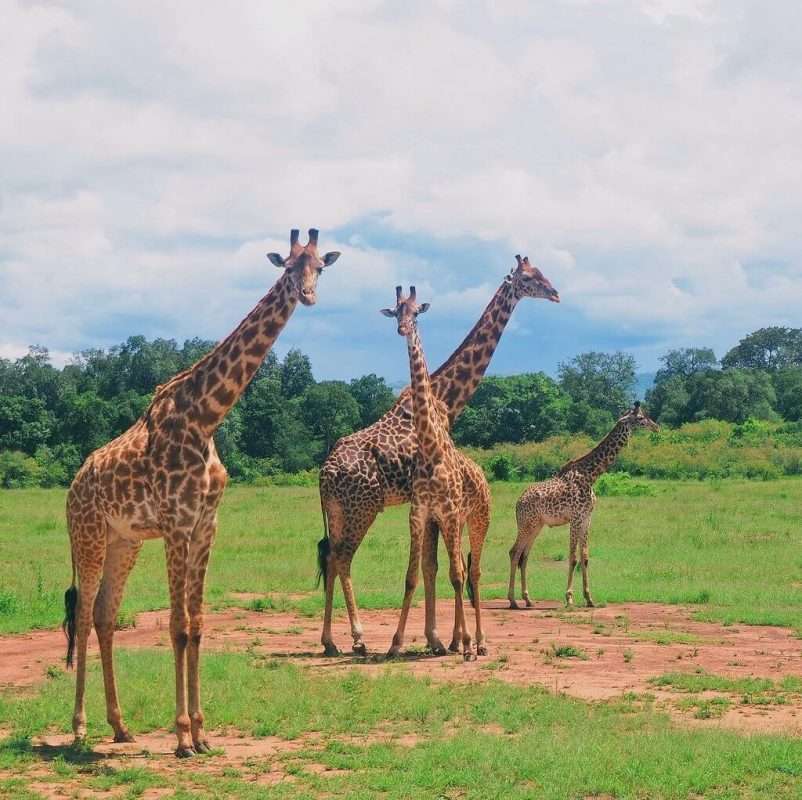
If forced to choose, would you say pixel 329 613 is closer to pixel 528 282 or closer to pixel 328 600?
pixel 328 600

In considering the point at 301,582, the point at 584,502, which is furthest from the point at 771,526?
the point at 301,582

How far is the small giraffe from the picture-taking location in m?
12.5

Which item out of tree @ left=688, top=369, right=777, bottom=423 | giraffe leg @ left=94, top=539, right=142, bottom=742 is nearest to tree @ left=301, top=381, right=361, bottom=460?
tree @ left=688, top=369, right=777, bottom=423

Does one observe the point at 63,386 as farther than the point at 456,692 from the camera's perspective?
Yes

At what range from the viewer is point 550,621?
1565cm

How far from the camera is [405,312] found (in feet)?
42.3

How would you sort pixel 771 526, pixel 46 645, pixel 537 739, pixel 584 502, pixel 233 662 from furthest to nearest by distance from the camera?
pixel 771 526, pixel 584 502, pixel 46 645, pixel 233 662, pixel 537 739

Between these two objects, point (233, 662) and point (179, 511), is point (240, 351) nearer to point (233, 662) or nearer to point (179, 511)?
point (179, 511)

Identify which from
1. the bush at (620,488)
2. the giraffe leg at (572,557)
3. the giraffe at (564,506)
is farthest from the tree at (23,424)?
the giraffe leg at (572,557)

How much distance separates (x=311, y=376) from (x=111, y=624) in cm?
5820

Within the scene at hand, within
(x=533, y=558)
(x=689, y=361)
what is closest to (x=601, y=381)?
(x=689, y=361)

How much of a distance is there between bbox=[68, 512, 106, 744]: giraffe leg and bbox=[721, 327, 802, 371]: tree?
8151 cm

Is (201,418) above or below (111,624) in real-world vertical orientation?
above

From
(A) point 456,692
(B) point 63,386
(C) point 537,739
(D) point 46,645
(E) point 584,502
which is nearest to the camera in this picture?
(C) point 537,739
